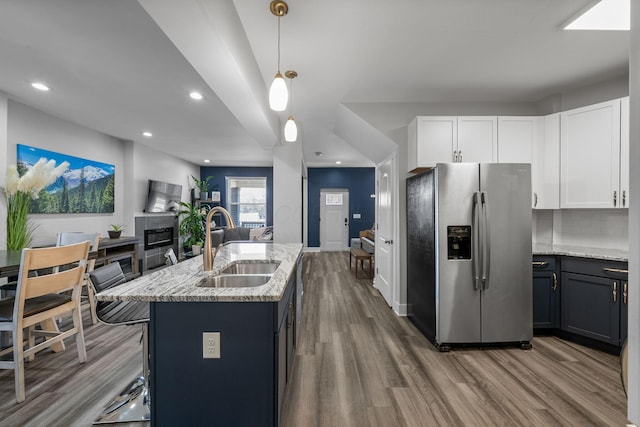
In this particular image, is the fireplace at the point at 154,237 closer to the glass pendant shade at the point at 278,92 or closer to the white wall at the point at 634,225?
the glass pendant shade at the point at 278,92

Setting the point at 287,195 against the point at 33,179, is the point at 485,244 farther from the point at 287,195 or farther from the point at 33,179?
the point at 33,179

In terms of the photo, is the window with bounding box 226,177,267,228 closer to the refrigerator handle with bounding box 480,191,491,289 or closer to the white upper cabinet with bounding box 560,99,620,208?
the refrigerator handle with bounding box 480,191,491,289

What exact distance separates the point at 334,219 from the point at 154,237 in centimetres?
470

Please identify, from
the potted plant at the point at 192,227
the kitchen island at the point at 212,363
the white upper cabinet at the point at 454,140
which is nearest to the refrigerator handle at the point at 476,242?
the white upper cabinet at the point at 454,140

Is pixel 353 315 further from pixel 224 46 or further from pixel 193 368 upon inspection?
pixel 224 46

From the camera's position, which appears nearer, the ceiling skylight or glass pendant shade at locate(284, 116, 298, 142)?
the ceiling skylight

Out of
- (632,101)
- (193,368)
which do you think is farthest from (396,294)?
(632,101)

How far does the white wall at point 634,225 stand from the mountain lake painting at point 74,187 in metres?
5.18

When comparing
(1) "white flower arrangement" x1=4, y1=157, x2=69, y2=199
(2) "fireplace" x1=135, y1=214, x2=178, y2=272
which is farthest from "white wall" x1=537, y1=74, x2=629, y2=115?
(2) "fireplace" x1=135, y1=214, x2=178, y2=272

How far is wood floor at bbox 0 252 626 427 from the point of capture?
68.2 inches

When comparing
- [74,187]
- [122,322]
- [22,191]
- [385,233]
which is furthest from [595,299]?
[74,187]

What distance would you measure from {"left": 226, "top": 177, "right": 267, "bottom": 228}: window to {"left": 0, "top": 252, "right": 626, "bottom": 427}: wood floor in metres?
6.04

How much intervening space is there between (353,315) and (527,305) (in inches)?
67.4

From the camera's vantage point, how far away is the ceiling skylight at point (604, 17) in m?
1.89
